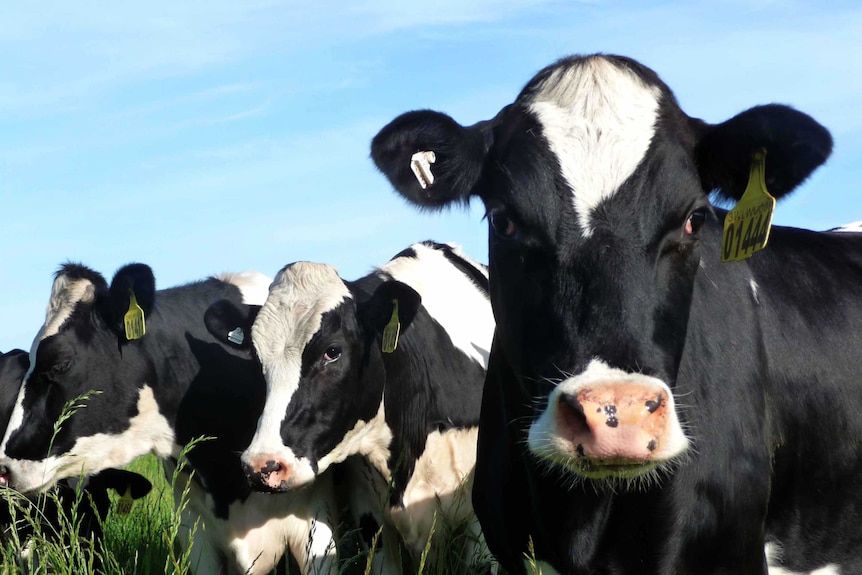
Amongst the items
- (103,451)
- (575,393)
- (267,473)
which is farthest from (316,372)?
(575,393)

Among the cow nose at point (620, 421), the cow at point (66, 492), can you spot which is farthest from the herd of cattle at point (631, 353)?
the cow at point (66, 492)

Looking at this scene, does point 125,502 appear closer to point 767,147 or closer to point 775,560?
point 775,560

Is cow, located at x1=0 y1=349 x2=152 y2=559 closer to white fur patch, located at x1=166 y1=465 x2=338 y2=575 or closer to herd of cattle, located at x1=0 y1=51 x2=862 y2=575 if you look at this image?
white fur patch, located at x1=166 y1=465 x2=338 y2=575

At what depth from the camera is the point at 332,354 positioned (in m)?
6.52

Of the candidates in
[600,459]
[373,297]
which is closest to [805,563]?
[600,459]

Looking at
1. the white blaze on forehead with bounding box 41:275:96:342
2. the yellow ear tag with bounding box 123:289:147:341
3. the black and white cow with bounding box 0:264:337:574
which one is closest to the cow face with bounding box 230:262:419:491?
the black and white cow with bounding box 0:264:337:574

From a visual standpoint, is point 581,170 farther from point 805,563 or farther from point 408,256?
point 408,256

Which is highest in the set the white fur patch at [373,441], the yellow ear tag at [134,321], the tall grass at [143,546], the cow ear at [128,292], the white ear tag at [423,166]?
the white ear tag at [423,166]

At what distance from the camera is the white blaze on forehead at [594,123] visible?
3.59 m

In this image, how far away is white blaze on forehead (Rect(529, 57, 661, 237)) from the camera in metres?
3.59

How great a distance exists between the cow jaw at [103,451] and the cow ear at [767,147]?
4.46 m

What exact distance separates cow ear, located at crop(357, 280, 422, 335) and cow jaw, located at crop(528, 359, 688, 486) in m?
3.64

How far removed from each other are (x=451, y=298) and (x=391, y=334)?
1226 mm

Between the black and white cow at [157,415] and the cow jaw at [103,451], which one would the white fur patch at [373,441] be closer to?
the black and white cow at [157,415]
